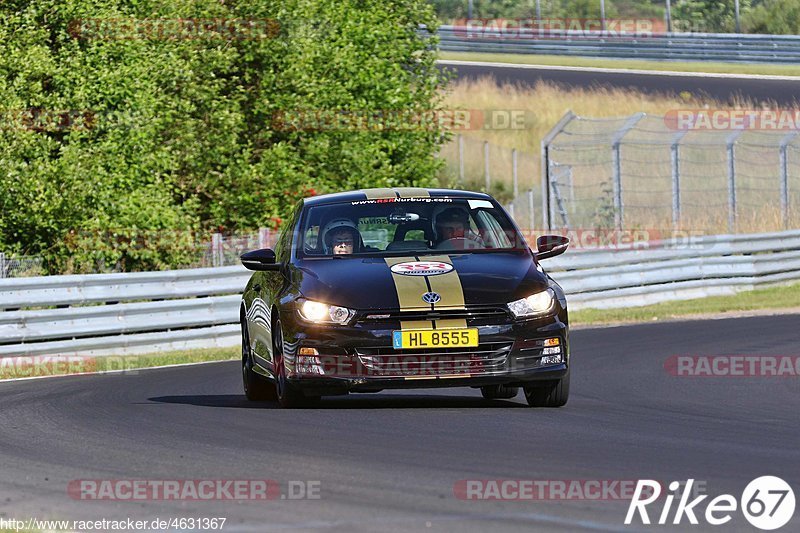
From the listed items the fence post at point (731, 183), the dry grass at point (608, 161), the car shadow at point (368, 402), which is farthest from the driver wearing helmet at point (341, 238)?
the dry grass at point (608, 161)

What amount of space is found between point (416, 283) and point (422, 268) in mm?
243

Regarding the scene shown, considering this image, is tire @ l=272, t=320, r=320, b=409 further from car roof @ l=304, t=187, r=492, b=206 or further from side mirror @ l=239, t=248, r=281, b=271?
car roof @ l=304, t=187, r=492, b=206

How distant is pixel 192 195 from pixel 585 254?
24.0 feet

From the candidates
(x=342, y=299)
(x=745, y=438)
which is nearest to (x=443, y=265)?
(x=342, y=299)

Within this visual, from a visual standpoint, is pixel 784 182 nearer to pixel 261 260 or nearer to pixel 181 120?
pixel 181 120

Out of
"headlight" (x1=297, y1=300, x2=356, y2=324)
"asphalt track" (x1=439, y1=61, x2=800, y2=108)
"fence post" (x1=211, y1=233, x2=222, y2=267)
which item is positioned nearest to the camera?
"headlight" (x1=297, y1=300, x2=356, y2=324)

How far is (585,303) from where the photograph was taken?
2428 cm

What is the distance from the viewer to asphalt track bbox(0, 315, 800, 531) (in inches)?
261

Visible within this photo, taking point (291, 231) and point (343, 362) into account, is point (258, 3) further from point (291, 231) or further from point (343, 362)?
point (343, 362)

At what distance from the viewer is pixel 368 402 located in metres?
11.4

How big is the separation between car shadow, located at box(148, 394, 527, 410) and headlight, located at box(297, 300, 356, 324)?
822 mm

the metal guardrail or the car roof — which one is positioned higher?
the car roof

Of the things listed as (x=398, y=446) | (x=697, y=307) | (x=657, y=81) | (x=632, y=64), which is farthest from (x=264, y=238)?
(x=632, y=64)

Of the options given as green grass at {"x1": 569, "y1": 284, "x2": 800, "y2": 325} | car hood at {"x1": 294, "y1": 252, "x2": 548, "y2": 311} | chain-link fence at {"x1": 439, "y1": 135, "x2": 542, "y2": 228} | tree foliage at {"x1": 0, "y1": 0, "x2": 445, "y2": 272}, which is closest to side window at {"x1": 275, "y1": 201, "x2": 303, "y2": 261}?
car hood at {"x1": 294, "y1": 252, "x2": 548, "y2": 311}
